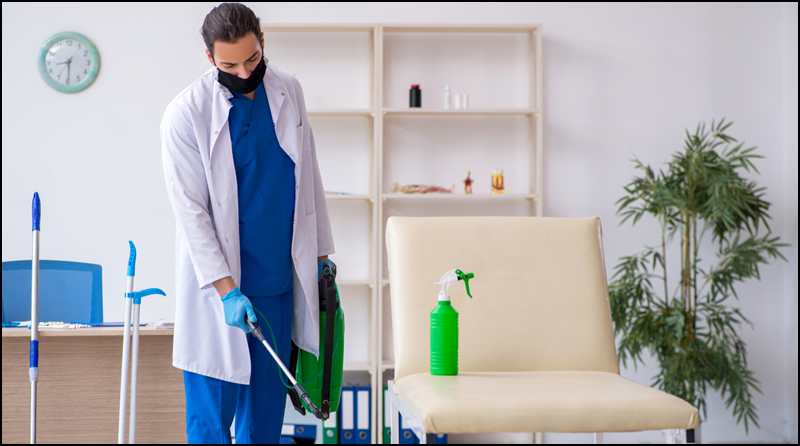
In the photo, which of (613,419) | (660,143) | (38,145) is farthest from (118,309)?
(660,143)

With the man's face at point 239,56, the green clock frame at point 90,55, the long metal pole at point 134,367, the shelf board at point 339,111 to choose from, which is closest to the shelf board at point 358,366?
the long metal pole at point 134,367

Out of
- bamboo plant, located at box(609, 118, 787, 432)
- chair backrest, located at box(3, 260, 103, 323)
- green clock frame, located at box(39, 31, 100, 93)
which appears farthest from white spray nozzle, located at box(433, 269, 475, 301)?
green clock frame, located at box(39, 31, 100, 93)

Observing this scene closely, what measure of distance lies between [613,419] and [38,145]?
9.68ft

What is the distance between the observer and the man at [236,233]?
134cm

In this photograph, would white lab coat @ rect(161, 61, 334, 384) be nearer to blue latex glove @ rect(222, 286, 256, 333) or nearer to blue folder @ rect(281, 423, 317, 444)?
blue latex glove @ rect(222, 286, 256, 333)

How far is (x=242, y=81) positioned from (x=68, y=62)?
6.66 ft

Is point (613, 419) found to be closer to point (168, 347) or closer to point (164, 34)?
point (168, 347)

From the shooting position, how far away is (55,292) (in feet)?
7.27

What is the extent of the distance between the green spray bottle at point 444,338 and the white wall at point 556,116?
179 centimetres

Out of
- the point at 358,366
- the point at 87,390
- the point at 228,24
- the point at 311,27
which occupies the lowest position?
the point at 358,366

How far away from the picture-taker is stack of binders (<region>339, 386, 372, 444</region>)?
2.65m

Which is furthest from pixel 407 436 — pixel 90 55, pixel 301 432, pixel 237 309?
pixel 90 55

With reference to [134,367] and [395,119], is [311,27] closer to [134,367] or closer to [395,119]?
[395,119]

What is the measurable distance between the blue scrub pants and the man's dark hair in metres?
0.59
